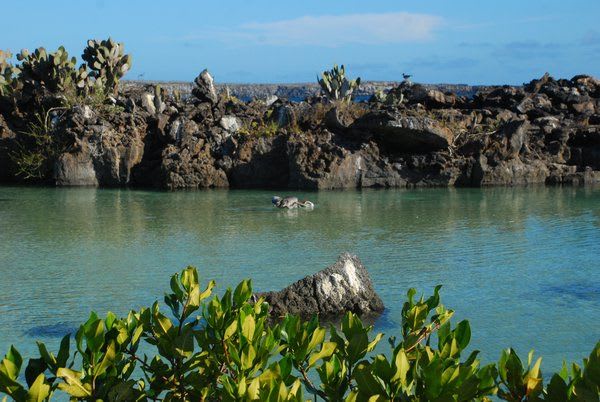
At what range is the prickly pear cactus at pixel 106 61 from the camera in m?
22.7

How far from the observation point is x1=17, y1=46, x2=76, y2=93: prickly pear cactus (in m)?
21.3

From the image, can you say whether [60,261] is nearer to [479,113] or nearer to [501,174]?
[501,174]

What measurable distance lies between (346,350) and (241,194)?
14.8 meters

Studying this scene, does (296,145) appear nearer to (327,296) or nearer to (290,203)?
(290,203)

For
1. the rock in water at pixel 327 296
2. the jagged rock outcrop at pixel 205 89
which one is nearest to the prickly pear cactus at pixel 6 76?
the jagged rock outcrop at pixel 205 89

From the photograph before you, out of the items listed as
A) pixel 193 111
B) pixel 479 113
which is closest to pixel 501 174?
pixel 479 113

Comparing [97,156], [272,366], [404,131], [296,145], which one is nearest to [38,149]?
[97,156]

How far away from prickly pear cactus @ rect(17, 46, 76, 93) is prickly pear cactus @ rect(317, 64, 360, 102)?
21.4 ft

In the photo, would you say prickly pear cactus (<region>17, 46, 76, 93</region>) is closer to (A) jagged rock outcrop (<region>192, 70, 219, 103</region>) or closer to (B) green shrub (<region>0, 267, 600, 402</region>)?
(A) jagged rock outcrop (<region>192, 70, 219, 103</region>)

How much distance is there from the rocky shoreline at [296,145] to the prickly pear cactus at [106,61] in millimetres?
1634

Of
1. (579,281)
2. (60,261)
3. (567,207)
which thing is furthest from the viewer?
(567,207)

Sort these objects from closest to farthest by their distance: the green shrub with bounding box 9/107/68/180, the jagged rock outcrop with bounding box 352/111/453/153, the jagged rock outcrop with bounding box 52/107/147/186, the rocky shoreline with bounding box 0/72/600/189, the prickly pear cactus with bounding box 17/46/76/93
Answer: the rocky shoreline with bounding box 0/72/600/189
the jagged rock outcrop with bounding box 352/111/453/153
the jagged rock outcrop with bounding box 52/107/147/186
the green shrub with bounding box 9/107/68/180
the prickly pear cactus with bounding box 17/46/76/93

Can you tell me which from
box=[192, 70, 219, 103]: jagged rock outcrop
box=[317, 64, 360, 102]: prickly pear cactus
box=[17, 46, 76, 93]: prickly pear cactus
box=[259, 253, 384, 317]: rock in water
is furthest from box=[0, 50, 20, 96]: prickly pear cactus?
box=[259, 253, 384, 317]: rock in water

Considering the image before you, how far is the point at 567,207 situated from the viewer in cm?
1485
